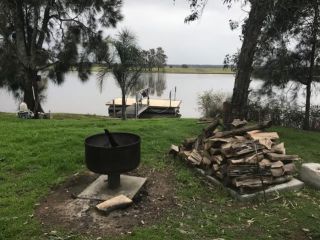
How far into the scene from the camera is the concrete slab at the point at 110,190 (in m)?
4.47

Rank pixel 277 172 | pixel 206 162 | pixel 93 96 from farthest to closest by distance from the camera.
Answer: pixel 93 96 < pixel 206 162 < pixel 277 172

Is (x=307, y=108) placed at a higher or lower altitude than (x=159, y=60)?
lower

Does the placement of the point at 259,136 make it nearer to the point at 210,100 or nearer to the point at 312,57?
the point at 312,57

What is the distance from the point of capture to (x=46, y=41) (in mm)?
16078

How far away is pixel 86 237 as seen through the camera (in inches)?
144

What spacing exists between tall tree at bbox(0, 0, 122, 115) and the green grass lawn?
8702mm

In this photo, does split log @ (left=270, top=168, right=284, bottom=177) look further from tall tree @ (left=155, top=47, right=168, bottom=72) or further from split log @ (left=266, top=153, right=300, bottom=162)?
tall tree @ (left=155, top=47, right=168, bottom=72)

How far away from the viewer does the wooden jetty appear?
25.4 m

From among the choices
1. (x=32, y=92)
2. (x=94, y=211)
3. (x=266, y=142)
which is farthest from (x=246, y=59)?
(x=32, y=92)

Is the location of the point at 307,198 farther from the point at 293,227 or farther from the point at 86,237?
the point at 86,237

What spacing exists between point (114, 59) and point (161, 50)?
8968 millimetres

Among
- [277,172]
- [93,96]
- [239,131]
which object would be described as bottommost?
[93,96]

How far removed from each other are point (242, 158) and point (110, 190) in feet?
5.37

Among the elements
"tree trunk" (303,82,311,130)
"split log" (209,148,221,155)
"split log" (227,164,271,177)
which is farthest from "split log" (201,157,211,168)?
"tree trunk" (303,82,311,130)
